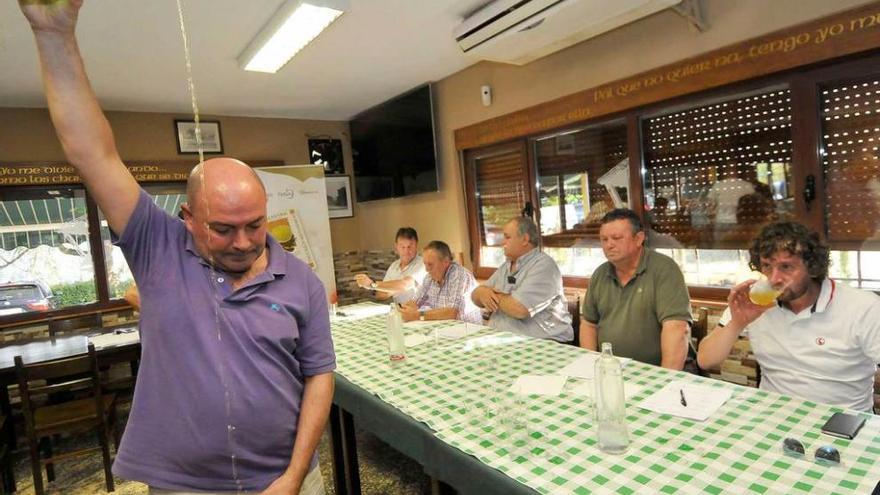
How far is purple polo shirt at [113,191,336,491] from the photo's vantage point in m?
1.05

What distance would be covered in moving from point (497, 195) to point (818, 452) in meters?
3.24

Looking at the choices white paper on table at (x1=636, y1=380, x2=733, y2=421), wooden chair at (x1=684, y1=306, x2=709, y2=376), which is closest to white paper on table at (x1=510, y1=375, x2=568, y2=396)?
white paper on table at (x1=636, y1=380, x2=733, y2=421)

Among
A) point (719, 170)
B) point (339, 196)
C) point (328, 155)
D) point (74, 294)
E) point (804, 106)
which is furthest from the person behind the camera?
point (339, 196)

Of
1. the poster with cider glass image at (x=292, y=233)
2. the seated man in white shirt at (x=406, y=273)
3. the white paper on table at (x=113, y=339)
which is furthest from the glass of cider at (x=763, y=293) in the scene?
the poster with cider glass image at (x=292, y=233)

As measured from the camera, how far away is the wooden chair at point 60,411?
2553 mm

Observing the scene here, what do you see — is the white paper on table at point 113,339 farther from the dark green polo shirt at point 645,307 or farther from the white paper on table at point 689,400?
the white paper on table at point 689,400

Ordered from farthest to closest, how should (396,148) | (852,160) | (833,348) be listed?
(396,148) < (852,160) < (833,348)

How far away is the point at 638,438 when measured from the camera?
124cm

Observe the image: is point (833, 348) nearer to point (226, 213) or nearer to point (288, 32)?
point (226, 213)

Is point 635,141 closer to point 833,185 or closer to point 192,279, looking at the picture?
point 833,185

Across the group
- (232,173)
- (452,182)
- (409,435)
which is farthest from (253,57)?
Answer: (409,435)

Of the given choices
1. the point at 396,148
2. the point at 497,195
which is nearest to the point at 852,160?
the point at 497,195

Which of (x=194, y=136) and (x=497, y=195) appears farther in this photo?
(x=194, y=136)

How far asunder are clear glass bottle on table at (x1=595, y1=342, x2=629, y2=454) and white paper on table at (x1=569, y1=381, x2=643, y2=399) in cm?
24
